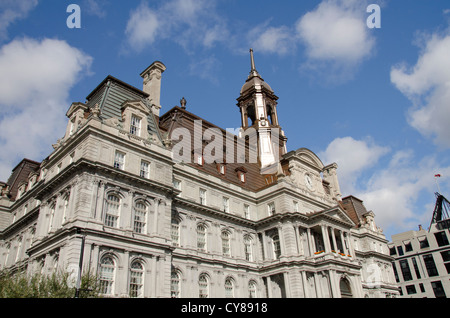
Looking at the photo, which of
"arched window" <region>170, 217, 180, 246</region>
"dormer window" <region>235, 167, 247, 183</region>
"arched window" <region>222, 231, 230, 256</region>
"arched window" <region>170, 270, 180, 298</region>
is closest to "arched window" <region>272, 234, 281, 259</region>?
"arched window" <region>222, 231, 230, 256</region>

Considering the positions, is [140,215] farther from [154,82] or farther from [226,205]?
[154,82]

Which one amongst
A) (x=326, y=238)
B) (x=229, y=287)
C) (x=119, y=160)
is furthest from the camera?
(x=326, y=238)

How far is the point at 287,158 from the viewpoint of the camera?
47.4 m

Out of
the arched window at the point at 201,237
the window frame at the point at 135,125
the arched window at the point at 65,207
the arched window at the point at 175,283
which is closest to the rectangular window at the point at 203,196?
the arched window at the point at 201,237

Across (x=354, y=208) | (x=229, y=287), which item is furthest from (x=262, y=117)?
(x=229, y=287)

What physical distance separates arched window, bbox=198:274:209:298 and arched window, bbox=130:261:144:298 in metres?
8.84

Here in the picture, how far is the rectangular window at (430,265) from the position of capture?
7750 cm

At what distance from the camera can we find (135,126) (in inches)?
1291

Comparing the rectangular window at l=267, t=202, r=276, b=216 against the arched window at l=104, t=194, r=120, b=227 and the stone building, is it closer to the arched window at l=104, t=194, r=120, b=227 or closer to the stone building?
the stone building

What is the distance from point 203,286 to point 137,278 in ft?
32.6

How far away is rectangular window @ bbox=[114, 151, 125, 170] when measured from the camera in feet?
96.5

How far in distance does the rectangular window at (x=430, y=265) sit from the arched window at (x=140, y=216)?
72377 mm
